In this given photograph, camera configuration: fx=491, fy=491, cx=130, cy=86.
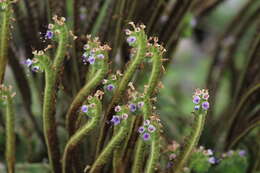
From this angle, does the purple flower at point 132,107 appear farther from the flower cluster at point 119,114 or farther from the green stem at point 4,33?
the green stem at point 4,33

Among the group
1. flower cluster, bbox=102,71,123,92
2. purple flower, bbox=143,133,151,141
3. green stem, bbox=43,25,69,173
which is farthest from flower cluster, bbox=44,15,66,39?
purple flower, bbox=143,133,151,141

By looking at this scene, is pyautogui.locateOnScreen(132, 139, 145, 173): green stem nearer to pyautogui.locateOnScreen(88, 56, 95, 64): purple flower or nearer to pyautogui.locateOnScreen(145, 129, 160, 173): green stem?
pyautogui.locateOnScreen(145, 129, 160, 173): green stem

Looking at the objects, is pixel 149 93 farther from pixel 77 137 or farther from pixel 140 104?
pixel 77 137

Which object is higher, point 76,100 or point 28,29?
point 28,29

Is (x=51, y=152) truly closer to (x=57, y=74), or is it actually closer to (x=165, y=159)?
(x=57, y=74)

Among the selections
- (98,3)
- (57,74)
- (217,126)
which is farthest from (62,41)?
(217,126)
